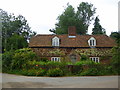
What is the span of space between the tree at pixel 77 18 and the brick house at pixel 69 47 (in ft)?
55.3

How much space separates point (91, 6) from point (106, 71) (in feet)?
128

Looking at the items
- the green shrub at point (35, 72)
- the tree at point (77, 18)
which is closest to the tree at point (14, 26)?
the tree at point (77, 18)

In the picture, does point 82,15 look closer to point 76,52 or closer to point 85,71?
point 76,52

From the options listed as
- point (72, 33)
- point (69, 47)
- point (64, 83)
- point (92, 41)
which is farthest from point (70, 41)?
point (64, 83)

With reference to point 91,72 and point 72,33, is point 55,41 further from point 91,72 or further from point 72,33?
point 91,72

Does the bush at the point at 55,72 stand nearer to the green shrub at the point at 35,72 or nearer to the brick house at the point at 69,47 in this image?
the green shrub at the point at 35,72

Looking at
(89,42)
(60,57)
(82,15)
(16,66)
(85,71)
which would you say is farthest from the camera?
(82,15)

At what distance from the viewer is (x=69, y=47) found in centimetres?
3531

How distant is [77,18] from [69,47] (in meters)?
22.9

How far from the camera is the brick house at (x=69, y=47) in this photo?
113 feet

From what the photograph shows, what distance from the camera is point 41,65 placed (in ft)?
80.9

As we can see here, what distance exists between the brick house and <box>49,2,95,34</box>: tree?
16852mm

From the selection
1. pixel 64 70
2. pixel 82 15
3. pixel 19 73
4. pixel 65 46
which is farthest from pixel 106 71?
pixel 82 15

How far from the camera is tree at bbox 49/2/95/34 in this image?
54.4m
